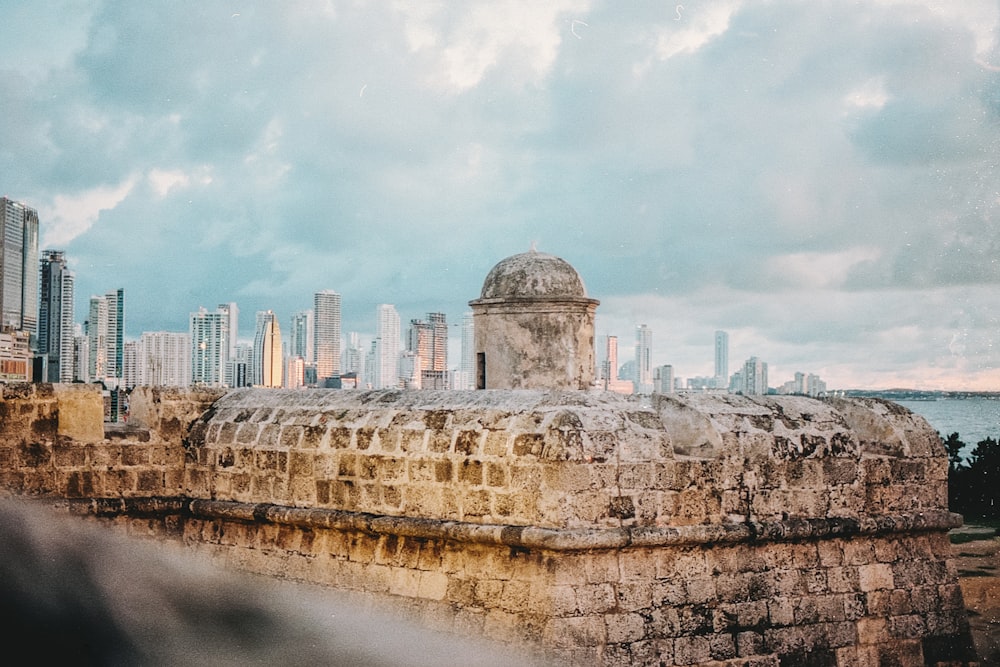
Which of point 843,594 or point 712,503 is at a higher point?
point 712,503

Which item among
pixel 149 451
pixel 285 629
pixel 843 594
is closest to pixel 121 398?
pixel 149 451

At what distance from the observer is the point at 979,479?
52.9ft

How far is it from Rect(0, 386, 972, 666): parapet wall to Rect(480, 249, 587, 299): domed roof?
6089 mm

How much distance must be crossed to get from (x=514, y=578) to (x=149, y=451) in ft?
11.1

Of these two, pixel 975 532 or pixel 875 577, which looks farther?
pixel 975 532

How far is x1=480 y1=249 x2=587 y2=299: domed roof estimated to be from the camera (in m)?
13.7

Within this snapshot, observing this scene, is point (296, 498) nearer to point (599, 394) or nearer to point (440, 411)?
point (440, 411)

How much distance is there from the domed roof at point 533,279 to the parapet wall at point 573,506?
6.09 metres

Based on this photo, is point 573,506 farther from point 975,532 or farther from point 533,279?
point 975,532

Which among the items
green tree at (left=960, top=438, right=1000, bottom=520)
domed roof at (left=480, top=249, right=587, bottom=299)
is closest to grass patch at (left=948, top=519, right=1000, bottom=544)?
green tree at (left=960, top=438, right=1000, bottom=520)

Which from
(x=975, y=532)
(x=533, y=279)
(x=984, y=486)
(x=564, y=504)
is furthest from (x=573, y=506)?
(x=984, y=486)

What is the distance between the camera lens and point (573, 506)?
5.84 metres

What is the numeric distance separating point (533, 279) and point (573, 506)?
806cm

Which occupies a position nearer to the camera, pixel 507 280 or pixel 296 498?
pixel 296 498
